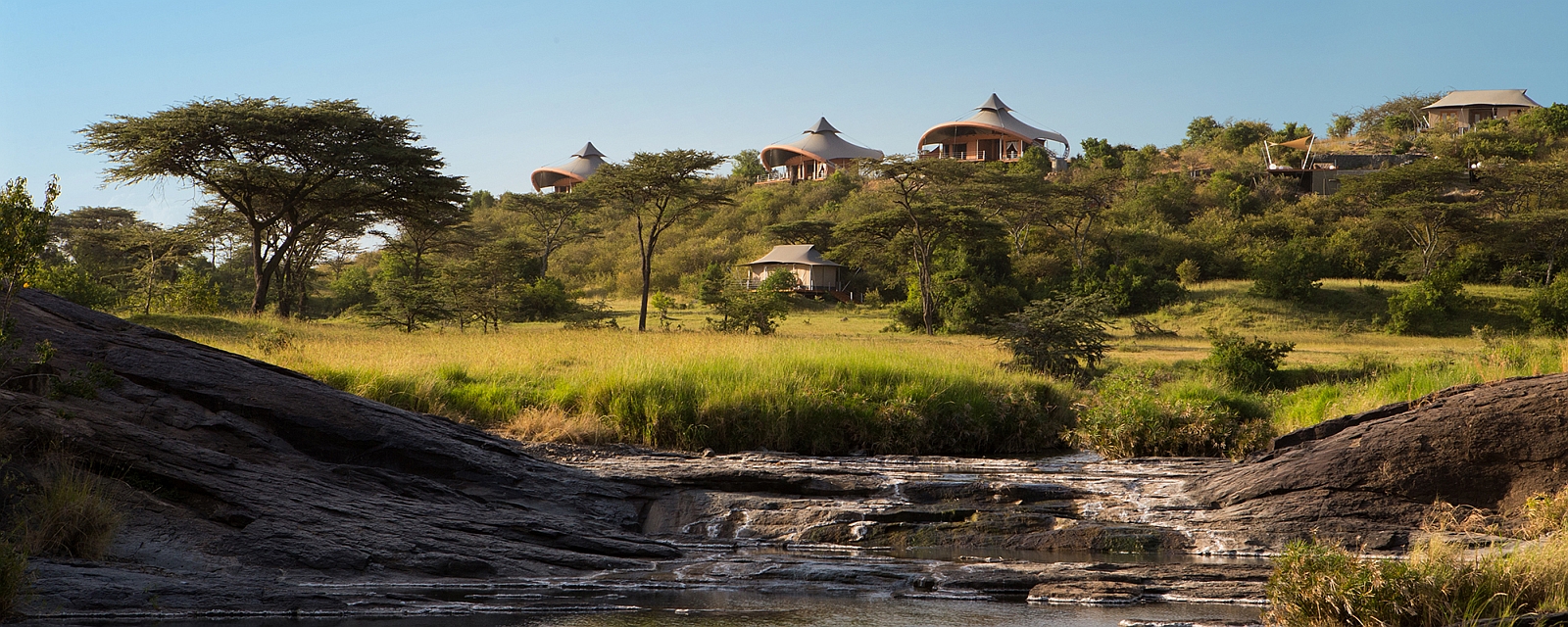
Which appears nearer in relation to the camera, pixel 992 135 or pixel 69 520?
pixel 69 520

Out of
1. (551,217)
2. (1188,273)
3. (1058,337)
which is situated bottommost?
(1058,337)

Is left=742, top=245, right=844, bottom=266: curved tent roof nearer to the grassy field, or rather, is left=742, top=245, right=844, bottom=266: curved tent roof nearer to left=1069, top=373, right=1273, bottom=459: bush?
the grassy field

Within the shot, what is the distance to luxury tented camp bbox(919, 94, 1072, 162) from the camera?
7500cm

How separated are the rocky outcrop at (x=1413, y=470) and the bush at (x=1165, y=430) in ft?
12.6

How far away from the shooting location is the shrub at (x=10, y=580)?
4.89 m

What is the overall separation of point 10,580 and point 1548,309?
39463 millimetres

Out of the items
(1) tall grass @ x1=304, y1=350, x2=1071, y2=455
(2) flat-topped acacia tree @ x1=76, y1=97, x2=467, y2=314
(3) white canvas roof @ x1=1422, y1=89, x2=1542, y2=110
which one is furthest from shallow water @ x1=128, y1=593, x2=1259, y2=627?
(3) white canvas roof @ x1=1422, y1=89, x2=1542, y2=110

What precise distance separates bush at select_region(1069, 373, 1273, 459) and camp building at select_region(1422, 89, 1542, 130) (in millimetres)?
71637

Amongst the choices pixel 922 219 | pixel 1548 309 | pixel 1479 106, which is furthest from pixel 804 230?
pixel 1479 106

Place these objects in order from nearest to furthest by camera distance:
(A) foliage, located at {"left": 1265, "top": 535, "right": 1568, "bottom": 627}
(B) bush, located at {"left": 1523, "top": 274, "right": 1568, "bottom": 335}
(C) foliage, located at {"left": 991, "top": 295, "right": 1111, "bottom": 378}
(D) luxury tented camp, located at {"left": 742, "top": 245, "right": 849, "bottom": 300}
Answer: (A) foliage, located at {"left": 1265, "top": 535, "right": 1568, "bottom": 627} < (C) foliage, located at {"left": 991, "top": 295, "right": 1111, "bottom": 378} < (B) bush, located at {"left": 1523, "top": 274, "right": 1568, "bottom": 335} < (D) luxury tented camp, located at {"left": 742, "top": 245, "right": 849, "bottom": 300}

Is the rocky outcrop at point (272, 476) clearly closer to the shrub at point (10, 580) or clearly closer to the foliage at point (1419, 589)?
the shrub at point (10, 580)

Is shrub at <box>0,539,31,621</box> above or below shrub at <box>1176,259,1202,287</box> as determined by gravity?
below

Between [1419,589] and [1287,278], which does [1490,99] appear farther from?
[1419,589]

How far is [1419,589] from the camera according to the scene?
16.9 feet
